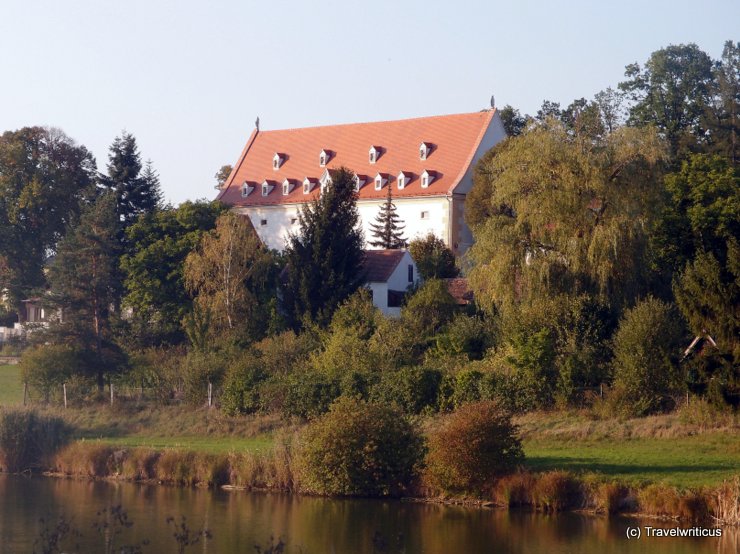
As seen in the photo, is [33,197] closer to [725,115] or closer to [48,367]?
[48,367]

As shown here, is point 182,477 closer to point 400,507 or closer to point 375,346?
point 400,507

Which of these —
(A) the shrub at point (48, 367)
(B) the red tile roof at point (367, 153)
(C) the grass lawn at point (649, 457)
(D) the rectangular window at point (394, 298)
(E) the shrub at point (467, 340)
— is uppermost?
(B) the red tile roof at point (367, 153)

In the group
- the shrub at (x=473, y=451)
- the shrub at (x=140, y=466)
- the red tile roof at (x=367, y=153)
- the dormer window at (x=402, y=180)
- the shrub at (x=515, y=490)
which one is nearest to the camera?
the shrub at (x=515, y=490)

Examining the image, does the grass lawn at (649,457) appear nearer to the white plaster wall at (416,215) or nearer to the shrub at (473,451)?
the shrub at (473,451)

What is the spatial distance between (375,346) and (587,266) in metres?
8.44

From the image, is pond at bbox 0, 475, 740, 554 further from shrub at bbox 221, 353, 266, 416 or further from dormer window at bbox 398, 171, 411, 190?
dormer window at bbox 398, 171, 411, 190

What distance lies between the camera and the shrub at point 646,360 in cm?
3619

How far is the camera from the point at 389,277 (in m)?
54.4

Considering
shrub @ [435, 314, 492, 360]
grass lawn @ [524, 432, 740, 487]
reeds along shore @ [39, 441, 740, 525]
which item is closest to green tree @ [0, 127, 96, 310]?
shrub @ [435, 314, 492, 360]

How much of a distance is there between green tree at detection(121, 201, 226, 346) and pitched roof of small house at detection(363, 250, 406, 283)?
8.64m

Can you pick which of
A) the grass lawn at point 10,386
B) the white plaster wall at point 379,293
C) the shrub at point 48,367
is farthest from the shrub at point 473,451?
the white plaster wall at point 379,293

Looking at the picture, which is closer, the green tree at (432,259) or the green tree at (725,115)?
the green tree at (432,259)

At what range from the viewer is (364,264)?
2142 inches

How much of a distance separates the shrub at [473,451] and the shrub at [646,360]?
8182 millimetres
